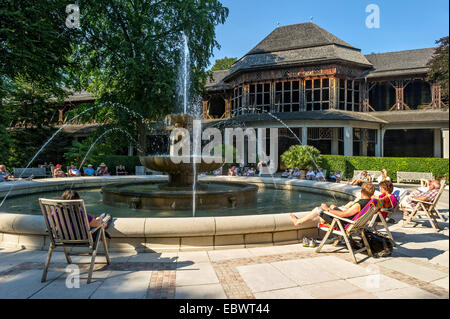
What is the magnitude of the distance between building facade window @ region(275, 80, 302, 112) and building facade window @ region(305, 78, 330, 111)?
818 millimetres

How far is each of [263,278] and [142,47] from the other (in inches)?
734

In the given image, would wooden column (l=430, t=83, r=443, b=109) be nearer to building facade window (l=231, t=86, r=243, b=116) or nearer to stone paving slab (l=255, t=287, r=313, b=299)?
building facade window (l=231, t=86, r=243, b=116)

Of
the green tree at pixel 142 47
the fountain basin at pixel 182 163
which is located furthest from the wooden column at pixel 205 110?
→ the fountain basin at pixel 182 163

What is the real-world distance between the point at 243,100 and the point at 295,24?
1071 cm

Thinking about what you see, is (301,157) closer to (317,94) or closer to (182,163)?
(317,94)

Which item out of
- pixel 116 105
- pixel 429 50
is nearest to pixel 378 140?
pixel 429 50

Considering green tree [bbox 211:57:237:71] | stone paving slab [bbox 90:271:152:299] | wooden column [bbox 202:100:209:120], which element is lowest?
stone paving slab [bbox 90:271:152:299]

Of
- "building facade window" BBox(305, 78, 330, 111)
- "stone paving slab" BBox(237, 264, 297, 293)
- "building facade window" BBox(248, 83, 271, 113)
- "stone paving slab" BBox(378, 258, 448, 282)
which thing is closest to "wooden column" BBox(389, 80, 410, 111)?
"building facade window" BBox(305, 78, 330, 111)

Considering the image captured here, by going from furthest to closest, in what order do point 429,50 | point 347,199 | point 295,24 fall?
point 295,24
point 429,50
point 347,199

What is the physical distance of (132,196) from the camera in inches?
304

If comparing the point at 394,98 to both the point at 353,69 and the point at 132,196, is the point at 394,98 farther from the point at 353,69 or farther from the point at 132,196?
the point at 132,196

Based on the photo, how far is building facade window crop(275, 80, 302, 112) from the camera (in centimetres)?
2741

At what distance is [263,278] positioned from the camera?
12.5ft
